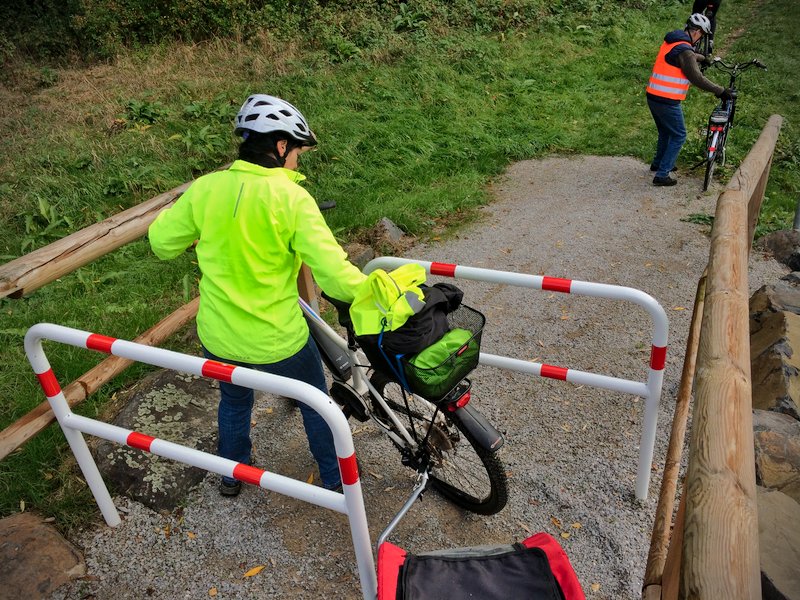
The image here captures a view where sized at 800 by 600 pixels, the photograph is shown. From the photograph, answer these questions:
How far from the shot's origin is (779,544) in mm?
2527

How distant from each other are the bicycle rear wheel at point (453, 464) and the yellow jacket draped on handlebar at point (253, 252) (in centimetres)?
65

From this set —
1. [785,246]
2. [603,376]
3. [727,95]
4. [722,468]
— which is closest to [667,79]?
[727,95]

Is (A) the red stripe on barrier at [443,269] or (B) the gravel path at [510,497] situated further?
(A) the red stripe on barrier at [443,269]

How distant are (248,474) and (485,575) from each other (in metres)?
0.97

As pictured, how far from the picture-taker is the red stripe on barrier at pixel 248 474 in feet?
8.08

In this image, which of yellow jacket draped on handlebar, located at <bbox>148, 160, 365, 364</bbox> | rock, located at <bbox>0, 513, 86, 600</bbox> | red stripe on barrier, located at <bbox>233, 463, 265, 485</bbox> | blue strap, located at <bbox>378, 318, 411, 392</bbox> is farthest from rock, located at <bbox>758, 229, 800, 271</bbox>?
rock, located at <bbox>0, 513, 86, 600</bbox>

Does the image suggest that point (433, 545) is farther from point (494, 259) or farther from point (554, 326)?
point (494, 259)

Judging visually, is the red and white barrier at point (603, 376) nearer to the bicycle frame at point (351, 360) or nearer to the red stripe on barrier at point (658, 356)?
the red stripe on barrier at point (658, 356)

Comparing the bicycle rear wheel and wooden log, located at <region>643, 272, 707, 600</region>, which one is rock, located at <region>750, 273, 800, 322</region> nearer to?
wooden log, located at <region>643, 272, 707, 600</region>

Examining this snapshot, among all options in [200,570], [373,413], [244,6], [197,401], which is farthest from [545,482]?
[244,6]

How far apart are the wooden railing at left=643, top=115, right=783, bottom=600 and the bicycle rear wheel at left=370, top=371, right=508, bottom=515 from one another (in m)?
0.81

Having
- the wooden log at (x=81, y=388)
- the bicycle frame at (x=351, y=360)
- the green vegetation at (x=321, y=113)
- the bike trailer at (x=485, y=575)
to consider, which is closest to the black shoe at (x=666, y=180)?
the green vegetation at (x=321, y=113)

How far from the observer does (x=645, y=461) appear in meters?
3.30

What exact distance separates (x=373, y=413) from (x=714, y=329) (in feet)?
5.69
